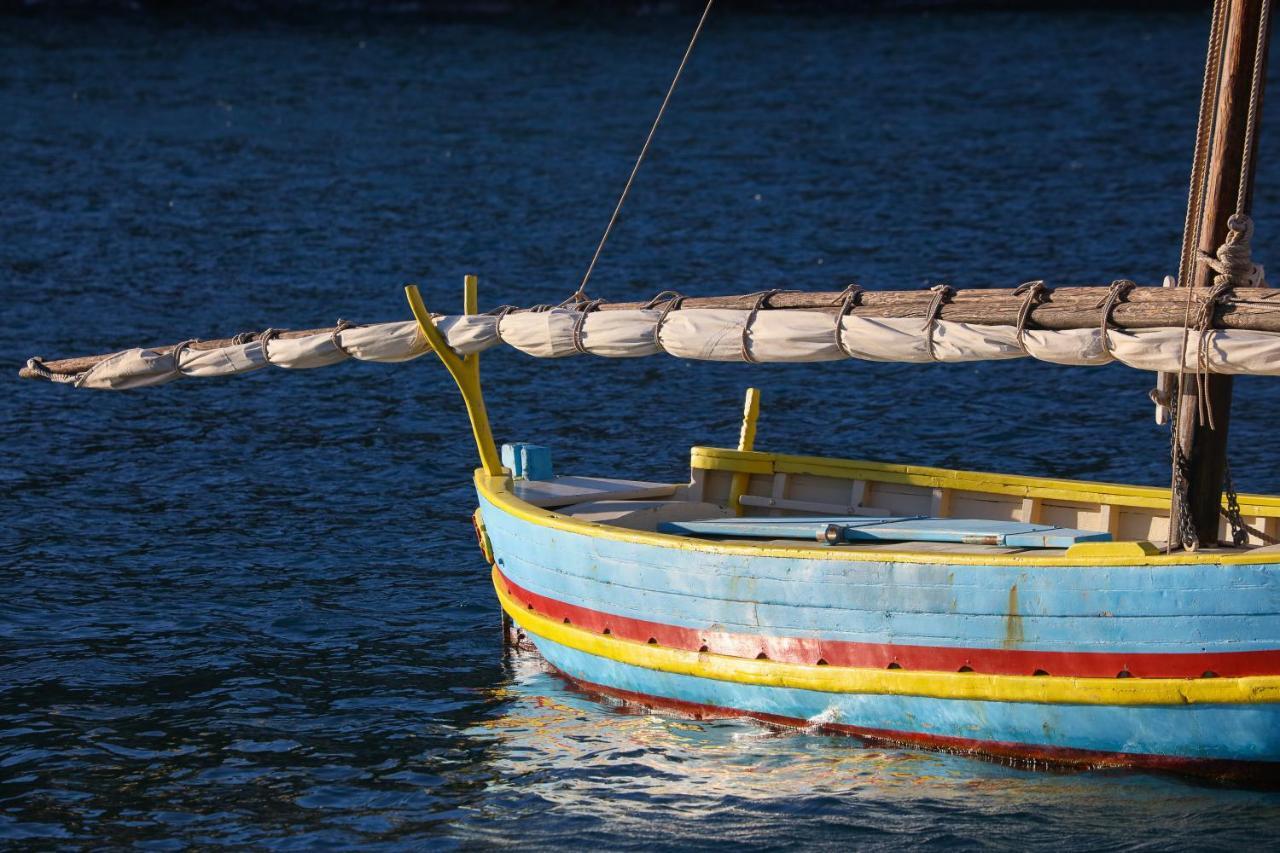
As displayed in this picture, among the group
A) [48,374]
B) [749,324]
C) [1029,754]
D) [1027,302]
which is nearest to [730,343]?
[749,324]

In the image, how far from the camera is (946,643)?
1622cm

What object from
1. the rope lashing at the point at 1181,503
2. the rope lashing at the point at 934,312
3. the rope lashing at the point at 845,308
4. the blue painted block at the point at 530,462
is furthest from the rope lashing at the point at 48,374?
the rope lashing at the point at 1181,503

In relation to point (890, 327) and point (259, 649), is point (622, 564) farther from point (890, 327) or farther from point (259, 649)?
point (259, 649)

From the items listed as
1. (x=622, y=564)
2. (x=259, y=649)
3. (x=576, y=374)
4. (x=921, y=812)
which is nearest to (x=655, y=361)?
(x=576, y=374)

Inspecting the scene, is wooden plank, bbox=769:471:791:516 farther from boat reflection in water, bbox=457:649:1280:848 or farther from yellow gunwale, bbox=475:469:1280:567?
boat reflection in water, bbox=457:649:1280:848

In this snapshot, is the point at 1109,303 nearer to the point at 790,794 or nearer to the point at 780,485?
the point at 790,794

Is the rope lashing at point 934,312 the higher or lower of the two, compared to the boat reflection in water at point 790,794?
higher

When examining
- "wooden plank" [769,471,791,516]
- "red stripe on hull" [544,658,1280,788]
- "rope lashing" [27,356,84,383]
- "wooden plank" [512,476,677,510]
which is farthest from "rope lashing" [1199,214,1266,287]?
"rope lashing" [27,356,84,383]

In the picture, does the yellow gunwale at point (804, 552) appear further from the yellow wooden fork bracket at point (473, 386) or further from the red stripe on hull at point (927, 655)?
the red stripe on hull at point (927, 655)

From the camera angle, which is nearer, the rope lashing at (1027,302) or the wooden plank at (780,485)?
the rope lashing at (1027,302)

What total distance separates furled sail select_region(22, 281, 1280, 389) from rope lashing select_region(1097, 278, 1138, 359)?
0.01 m

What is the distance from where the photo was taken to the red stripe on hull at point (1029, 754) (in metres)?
15.7

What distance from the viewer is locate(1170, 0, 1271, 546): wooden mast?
16.1m

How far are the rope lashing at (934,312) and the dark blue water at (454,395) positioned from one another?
3.92 m
